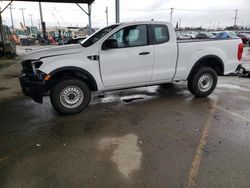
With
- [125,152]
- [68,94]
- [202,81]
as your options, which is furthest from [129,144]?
[202,81]

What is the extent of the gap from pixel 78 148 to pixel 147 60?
257 cm

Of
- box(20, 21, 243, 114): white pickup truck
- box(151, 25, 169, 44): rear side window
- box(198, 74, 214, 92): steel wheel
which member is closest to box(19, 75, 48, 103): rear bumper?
box(20, 21, 243, 114): white pickup truck

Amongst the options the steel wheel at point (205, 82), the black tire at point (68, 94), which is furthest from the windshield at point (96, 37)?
→ the steel wheel at point (205, 82)

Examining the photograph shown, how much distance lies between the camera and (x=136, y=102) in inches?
218

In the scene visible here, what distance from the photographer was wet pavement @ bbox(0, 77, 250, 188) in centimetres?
264

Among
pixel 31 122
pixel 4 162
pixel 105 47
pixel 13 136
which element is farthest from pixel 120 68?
pixel 4 162

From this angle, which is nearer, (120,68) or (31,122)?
(31,122)

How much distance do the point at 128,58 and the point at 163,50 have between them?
0.91m

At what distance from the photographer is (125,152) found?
3215 mm

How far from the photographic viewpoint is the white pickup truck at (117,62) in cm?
427

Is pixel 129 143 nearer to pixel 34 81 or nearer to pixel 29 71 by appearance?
pixel 34 81

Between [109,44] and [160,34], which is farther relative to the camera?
[160,34]

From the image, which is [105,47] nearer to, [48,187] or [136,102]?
[136,102]

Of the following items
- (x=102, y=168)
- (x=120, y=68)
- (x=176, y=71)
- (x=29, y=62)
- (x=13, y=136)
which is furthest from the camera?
(x=176, y=71)
